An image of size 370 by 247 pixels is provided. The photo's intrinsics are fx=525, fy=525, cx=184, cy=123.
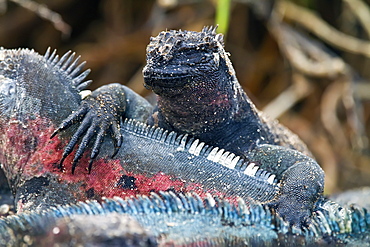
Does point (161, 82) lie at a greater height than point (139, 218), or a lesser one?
greater

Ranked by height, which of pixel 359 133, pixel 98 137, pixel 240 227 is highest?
pixel 359 133

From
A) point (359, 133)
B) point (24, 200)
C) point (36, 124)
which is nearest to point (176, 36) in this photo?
point (36, 124)

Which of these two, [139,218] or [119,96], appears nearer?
[139,218]

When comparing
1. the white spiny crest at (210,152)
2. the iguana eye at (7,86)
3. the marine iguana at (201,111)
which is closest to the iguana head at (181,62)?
the marine iguana at (201,111)

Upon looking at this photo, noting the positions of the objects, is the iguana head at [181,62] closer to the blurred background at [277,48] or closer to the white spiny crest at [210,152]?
the white spiny crest at [210,152]

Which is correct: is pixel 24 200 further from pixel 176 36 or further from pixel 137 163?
pixel 176 36

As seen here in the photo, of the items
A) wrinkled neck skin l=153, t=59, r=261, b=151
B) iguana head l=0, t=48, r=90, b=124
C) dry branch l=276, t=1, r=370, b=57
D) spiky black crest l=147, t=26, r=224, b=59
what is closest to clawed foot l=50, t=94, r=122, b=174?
iguana head l=0, t=48, r=90, b=124
